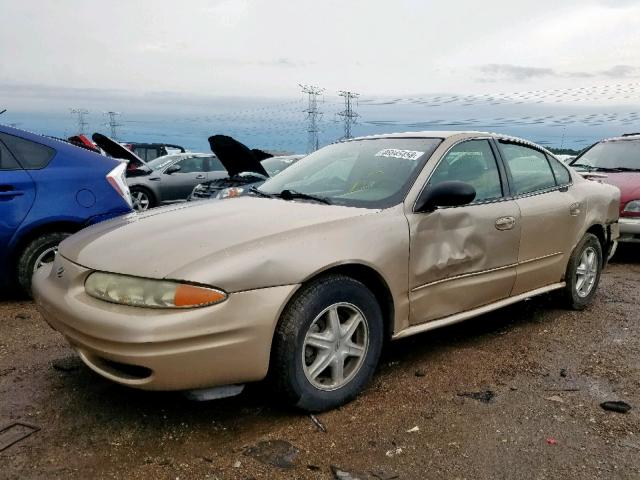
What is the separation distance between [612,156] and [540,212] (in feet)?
16.0

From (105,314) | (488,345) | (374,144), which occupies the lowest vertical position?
(488,345)

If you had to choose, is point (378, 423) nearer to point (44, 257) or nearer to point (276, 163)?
point (44, 257)

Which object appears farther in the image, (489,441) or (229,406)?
(229,406)

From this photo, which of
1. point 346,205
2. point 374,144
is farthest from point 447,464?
point 374,144

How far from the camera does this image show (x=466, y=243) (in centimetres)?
353

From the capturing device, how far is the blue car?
14.9 ft

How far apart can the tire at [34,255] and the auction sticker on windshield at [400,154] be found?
2.75 meters

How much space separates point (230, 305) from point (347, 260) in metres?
0.67

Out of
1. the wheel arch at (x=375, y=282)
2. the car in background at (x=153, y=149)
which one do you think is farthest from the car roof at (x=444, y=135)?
the car in background at (x=153, y=149)

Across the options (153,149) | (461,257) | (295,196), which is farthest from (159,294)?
(153,149)

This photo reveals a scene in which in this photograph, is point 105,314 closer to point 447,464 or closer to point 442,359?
point 447,464

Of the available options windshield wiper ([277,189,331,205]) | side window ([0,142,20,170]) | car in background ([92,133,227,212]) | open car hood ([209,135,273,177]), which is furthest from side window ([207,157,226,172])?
windshield wiper ([277,189,331,205])

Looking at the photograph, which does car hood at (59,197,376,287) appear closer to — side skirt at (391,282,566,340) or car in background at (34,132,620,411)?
car in background at (34,132,620,411)

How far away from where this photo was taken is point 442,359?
3.72m
